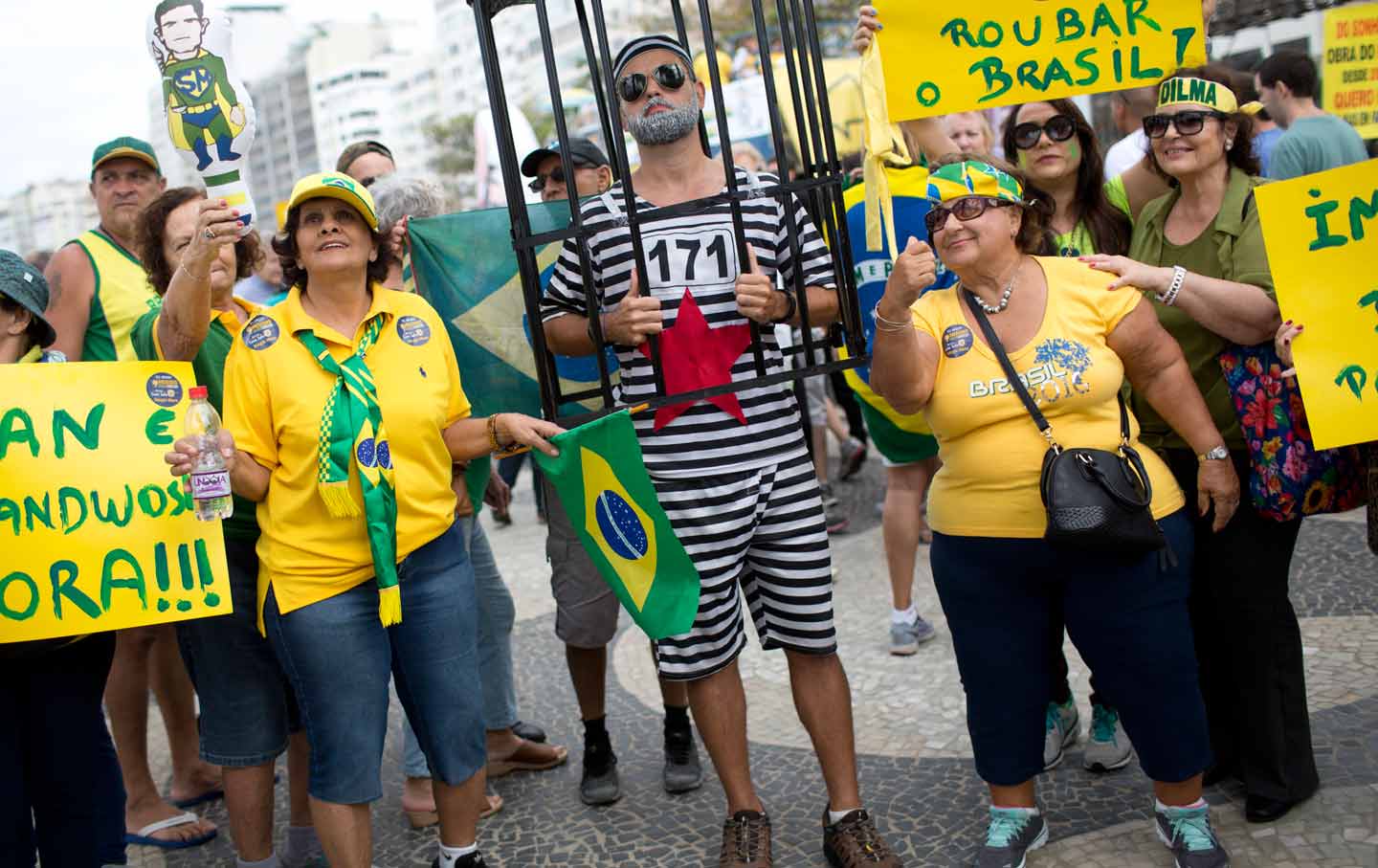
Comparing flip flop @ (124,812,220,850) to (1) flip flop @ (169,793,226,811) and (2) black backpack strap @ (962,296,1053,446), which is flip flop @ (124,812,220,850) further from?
(2) black backpack strap @ (962,296,1053,446)

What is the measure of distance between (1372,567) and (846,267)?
10.1 feet

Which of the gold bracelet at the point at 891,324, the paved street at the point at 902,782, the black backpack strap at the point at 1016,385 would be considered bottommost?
the paved street at the point at 902,782

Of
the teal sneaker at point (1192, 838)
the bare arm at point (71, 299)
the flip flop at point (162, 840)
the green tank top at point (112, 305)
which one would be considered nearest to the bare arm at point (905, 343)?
the teal sneaker at point (1192, 838)

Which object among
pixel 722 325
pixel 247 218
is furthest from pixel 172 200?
pixel 722 325

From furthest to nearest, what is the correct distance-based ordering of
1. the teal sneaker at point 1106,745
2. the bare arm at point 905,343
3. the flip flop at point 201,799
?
the flip flop at point 201,799 → the teal sneaker at point 1106,745 → the bare arm at point 905,343

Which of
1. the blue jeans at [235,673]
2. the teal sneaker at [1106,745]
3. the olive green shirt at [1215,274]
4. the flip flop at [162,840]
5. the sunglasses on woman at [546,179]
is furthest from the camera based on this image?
the sunglasses on woman at [546,179]

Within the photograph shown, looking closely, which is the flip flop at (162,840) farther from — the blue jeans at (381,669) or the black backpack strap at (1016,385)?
the black backpack strap at (1016,385)

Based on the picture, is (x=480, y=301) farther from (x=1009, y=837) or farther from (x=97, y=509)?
(x=1009, y=837)

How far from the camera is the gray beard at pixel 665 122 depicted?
3146 mm

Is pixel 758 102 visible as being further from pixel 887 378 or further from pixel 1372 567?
pixel 887 378

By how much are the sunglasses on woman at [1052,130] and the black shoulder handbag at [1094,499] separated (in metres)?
1.10

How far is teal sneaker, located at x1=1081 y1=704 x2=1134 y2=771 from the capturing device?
3.57 meters

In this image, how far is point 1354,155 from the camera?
5773mm

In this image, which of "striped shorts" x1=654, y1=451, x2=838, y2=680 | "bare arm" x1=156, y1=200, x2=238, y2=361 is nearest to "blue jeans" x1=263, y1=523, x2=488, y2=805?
"striped shorts" x1=654, y1=451, x2=838, y2=680
